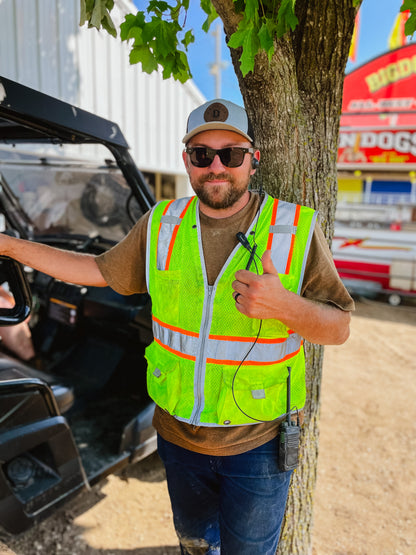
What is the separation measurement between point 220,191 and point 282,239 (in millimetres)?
279

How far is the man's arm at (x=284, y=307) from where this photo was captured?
1.33 m

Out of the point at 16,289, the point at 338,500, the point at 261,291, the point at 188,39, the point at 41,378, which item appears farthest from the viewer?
the point at 338,500

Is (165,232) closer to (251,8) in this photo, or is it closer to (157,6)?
(251,8)

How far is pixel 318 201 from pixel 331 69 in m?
0.56

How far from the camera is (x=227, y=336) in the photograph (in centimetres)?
149

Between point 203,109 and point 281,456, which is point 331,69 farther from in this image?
point 281,456

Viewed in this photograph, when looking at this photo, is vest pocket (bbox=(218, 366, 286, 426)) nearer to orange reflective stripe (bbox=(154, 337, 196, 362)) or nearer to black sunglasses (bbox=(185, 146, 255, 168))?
orange reflective stripe (bbox=(154, 337, 196, 362))

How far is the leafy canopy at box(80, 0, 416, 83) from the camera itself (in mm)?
1565

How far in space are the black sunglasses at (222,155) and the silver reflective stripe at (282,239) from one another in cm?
25

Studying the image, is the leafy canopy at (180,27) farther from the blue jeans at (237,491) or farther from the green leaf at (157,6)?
the blue jeans at (237,491)

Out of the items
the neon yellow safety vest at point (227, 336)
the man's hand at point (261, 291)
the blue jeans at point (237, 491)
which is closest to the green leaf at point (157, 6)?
the neon yellow safety vest at point (227, 336)

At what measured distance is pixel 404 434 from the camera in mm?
3600

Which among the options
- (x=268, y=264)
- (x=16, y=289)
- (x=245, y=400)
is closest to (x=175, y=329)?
(x=245, y=400)

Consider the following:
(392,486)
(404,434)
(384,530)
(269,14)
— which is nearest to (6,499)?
(384,530)
